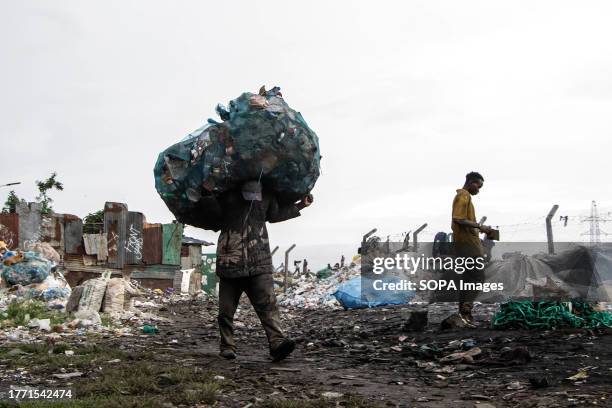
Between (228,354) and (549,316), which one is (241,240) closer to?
(228,354)

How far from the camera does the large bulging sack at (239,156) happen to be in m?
5.45

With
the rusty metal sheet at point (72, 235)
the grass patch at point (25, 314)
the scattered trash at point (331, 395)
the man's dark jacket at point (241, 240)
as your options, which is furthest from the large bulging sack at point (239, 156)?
the rusty metal sheet at point (72, 235)

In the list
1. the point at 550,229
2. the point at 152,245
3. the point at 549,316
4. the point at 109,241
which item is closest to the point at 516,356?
the point at 549,316

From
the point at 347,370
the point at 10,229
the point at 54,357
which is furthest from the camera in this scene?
the point at 10,229

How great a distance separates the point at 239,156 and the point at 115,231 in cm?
1605

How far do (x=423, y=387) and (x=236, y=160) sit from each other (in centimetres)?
238

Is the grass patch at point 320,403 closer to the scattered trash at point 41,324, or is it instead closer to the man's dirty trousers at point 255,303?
the man's dirty trousers at point 255,303

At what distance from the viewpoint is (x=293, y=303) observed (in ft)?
55.4

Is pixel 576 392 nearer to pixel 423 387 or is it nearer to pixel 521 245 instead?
pixel 423 387

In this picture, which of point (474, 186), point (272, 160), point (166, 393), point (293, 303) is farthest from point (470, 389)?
point (293, 303)

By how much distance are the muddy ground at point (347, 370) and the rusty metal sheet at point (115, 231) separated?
43.3ft

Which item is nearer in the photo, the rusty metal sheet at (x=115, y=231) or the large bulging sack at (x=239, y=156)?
the large bulging sack at (x=239, y=156)

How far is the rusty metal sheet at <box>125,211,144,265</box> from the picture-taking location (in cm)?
2075

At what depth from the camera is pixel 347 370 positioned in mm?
5430
